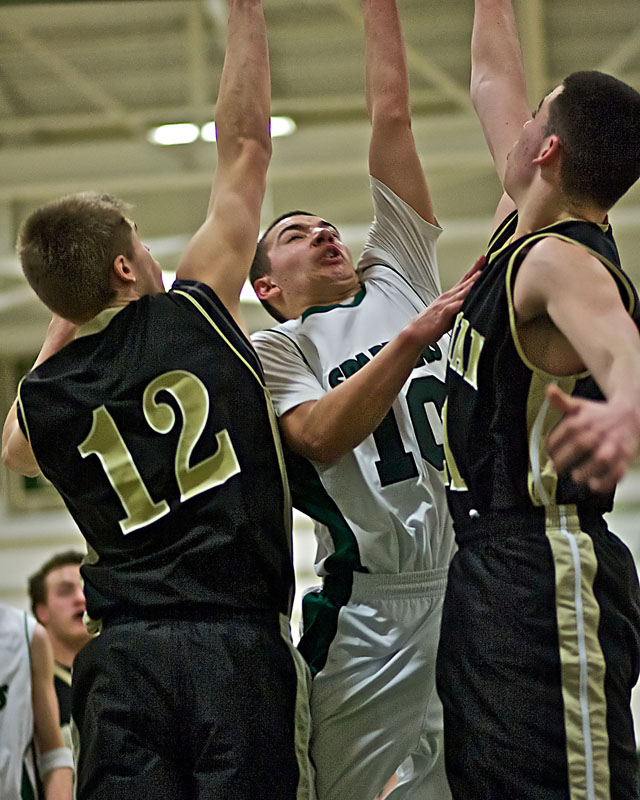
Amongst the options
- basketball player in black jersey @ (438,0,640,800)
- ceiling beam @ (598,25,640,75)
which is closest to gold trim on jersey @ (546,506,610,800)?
basketball player in black jersey @ (438,0,640,800)

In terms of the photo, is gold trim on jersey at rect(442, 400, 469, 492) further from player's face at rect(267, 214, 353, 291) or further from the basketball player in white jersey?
player's face at rect(267, 214, 353, 291)

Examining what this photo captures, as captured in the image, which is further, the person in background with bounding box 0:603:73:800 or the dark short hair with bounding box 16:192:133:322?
the person in background with bounding box 0:603:73:800

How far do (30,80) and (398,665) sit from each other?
883 cm

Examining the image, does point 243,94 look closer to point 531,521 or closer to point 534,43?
point 531,521

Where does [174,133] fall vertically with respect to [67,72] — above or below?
below

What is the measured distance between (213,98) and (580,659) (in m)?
9.45

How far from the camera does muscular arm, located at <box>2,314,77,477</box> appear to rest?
3.47 metres

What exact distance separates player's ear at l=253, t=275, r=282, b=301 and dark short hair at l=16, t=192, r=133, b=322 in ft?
3.13

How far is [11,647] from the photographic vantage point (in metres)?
4.93

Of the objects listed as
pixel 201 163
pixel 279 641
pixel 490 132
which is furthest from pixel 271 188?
pixel 279 641

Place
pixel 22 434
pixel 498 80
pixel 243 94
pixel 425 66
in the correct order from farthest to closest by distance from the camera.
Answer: pixel 425 66
pixel 498 80
pixel 243 94
pixel 22 434

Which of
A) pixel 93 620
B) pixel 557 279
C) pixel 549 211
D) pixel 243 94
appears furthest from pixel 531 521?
pixel 243 94

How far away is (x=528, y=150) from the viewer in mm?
2920

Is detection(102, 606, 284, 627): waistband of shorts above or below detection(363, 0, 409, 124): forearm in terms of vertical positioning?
below
